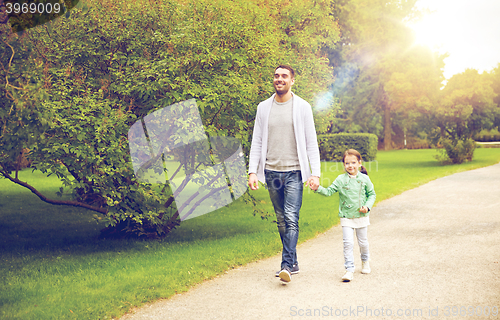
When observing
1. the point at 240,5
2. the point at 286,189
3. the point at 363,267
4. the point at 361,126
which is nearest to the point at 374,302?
the point at 363,267

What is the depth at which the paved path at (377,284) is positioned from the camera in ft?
12.2

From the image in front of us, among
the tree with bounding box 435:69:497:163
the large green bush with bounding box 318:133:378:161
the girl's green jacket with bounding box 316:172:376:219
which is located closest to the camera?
the girl's green jacket with bounding box 316:172:376:219

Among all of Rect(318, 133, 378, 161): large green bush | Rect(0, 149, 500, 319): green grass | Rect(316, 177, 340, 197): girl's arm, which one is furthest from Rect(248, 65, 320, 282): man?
Rect(318, 133, 378, 161): large green bush

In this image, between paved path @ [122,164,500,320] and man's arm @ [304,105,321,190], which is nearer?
paved path @ [122,164,500,320]

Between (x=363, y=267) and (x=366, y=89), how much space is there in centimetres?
3811

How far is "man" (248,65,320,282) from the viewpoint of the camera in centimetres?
444

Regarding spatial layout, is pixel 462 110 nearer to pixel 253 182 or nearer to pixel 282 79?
pixel 282 79

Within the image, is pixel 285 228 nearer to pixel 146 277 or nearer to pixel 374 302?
pixel 374 302

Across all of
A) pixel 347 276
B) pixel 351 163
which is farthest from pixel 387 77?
pixel 347 276

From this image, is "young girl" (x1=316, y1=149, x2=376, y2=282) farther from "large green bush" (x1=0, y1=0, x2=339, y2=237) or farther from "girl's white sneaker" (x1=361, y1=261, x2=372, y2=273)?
"large green bush" (x1=0, y1=0, x2=339, y2=237)

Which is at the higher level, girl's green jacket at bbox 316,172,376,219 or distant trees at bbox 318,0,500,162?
distant trees at bbox 318,0,500,162

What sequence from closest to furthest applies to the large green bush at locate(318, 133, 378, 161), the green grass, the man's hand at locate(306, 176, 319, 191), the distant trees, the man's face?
the green grass, the man's hand at locate(306, 176, 319, 191), the man's face, the distant trees, the large green bush at locate(318, 133, 378, 161)

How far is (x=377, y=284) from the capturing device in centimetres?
437

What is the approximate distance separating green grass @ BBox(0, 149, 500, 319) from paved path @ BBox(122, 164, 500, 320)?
0.31 m
